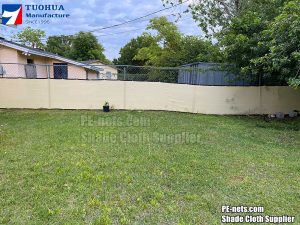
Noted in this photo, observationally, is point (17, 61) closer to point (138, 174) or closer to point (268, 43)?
point (268, 43)

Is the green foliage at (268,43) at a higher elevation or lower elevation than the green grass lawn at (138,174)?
higher

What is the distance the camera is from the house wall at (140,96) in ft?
35.4

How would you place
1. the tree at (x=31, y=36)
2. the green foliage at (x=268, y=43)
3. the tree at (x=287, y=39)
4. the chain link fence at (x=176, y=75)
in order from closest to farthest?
the tree at (x=287, y=39) → the green foliage at (x=268, y=43) → the chain link fence at (x=176, y=75) → the tree at (x=31, y=36)

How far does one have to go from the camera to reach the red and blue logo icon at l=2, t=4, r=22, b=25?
41.0 ft

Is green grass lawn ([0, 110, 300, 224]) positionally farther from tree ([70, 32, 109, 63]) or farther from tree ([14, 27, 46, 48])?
tree ([14, 27, 46, 48])

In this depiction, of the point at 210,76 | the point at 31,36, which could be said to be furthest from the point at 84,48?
the point at 210,76

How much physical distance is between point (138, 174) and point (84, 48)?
108 ft

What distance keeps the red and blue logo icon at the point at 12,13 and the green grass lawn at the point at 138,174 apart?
7403 millimetres

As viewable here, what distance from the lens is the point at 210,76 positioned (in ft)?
37.6

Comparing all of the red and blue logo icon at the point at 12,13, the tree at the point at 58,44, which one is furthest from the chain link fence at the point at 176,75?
the tree at the point at 58,44

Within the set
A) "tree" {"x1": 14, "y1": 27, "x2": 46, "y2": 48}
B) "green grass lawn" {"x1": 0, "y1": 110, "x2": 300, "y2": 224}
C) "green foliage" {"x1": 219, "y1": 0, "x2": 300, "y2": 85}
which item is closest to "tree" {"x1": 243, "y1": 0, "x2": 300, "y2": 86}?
"green foliage" {"x1": 219, "y1": 0, "x2": 300, "y2": 85}

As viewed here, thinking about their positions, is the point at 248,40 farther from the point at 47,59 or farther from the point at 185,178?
the point at 47,59

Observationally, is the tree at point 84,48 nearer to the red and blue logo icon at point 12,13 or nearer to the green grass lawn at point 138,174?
the red and blue logo icon at point 12,13

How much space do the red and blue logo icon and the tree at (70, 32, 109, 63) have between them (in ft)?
69.7
